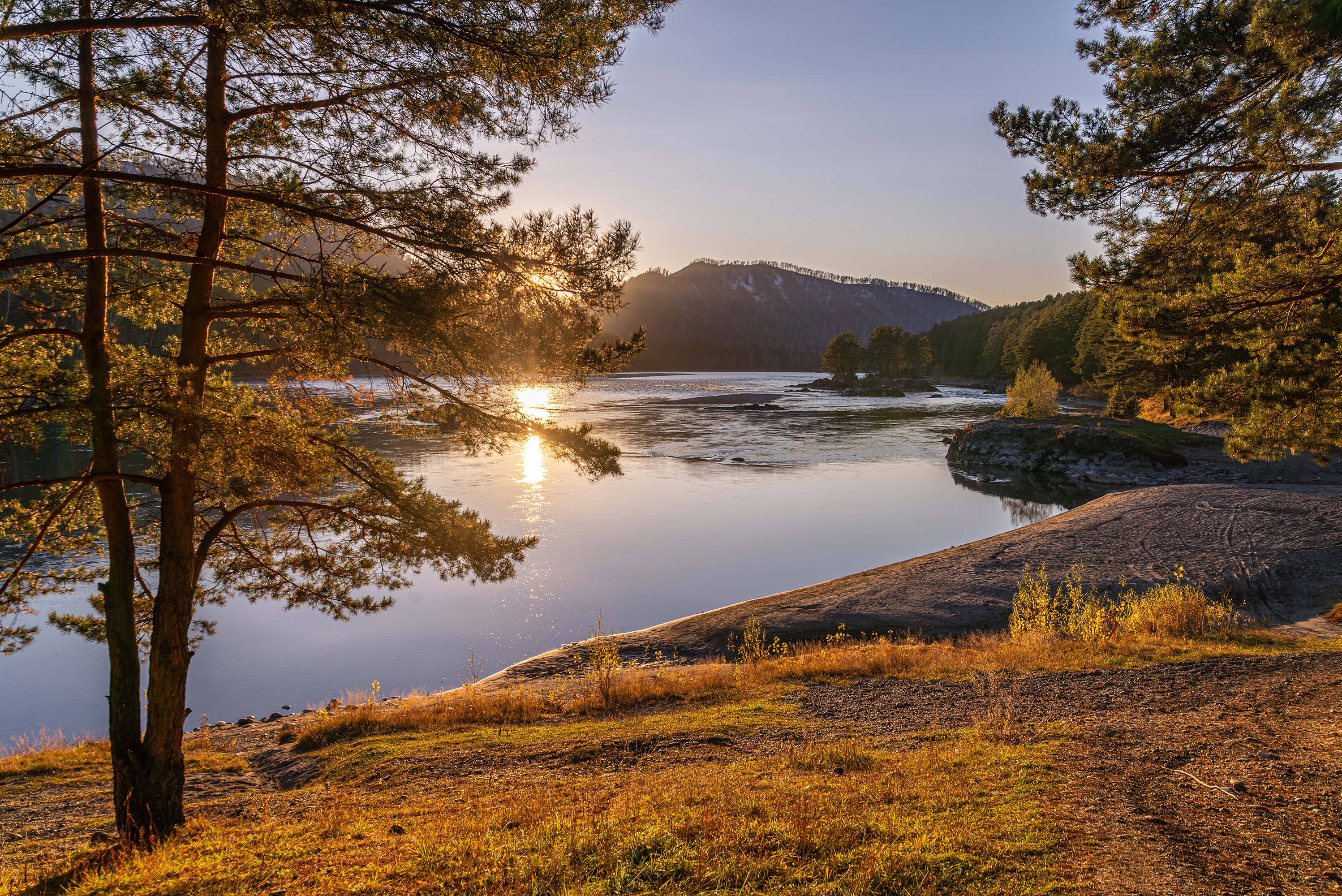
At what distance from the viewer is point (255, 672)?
13539mm

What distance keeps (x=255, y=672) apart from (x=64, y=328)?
10511mm

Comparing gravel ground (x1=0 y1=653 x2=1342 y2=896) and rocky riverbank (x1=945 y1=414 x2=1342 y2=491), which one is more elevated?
rocky riverbank (x1=945 y1=414 x2=1342 y2=491)

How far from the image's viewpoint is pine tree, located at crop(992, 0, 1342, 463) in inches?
270

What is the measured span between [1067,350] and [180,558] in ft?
328

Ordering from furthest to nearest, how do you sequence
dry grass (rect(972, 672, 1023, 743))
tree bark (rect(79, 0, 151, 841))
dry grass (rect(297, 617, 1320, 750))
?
dry grass (rect(297, 617, 1320, 750)), dry grass (rect(972, 672, 1023, 743)), tree bark (rect(79, 0, 151, 841))

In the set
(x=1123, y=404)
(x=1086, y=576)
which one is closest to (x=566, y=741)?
(x=1086, y=576)

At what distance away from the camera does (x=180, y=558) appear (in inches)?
231

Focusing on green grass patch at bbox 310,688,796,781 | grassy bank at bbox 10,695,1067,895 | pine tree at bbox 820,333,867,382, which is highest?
pine tree at bbox 820,333,867,382

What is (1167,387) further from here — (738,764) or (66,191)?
(66,191)

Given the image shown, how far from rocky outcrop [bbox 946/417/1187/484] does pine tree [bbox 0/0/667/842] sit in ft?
105

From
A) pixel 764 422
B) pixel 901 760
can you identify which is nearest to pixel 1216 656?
pixel 901 760

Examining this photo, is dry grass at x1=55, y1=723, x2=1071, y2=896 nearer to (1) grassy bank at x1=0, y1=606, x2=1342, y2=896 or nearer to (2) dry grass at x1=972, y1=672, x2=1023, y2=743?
(1) grassy bank at x1=0, y1=606, x2=1342, y2=896

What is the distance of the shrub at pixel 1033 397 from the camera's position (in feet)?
140

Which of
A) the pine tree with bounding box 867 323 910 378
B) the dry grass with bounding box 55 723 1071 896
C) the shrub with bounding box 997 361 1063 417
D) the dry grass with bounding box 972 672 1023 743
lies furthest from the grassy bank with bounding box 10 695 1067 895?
the pine tree with bounding box 867 323 910 378
